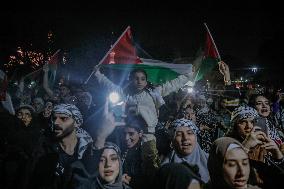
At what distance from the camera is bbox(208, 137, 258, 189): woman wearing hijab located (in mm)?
3213

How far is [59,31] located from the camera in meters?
36.4

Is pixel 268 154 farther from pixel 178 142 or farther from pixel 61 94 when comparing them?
pixel 61 94

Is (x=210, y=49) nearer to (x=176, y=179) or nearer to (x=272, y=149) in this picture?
(x=272, y=149)

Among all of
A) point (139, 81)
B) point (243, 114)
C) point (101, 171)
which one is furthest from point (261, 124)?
point (101, 171)

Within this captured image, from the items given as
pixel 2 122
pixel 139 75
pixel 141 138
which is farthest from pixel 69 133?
pixel 2 122

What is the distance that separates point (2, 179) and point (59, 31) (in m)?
32.7

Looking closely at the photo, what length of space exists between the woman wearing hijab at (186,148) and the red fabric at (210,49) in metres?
3.73

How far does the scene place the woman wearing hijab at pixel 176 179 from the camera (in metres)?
3.15

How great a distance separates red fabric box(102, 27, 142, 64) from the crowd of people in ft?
3.01

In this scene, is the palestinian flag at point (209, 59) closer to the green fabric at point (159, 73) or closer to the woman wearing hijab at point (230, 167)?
the green fabric at point (159, 73)

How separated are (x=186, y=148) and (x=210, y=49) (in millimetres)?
4279

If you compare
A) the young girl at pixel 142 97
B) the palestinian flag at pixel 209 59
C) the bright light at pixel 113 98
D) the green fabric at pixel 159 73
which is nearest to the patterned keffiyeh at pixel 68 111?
the bright light at pixel 113 98

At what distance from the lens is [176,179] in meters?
3.18

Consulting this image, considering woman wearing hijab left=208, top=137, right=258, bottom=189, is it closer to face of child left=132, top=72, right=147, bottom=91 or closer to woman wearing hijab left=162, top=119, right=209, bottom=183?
woman wearing hijab left=162, top=119, right=209, bottom=183
